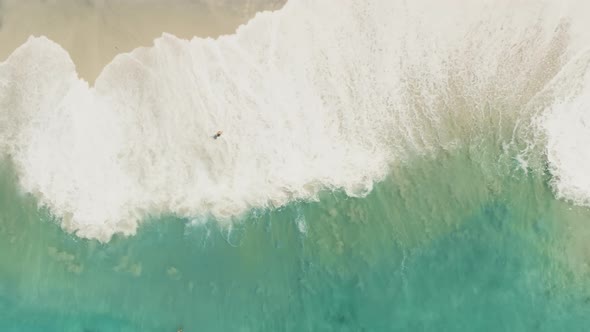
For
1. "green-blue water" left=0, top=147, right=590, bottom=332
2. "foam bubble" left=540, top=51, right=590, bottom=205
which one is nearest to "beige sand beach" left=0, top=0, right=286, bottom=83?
"green-blue water" left=0, top=147, right=590, bottom=332

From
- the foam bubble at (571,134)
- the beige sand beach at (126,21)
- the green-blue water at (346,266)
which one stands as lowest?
the green-blue water at (346,266)

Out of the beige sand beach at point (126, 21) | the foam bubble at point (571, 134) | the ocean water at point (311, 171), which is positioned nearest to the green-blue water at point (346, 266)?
the ocean water at point (311, 171)

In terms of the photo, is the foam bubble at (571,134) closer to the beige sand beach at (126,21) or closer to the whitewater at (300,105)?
the whitewater at (300,105)

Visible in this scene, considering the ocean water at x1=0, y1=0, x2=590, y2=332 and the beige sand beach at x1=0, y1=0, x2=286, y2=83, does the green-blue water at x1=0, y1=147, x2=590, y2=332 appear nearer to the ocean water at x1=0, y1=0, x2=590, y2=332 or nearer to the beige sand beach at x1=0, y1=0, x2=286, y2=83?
the ocean water at x1=0, y1=0, x2=590, y2=332

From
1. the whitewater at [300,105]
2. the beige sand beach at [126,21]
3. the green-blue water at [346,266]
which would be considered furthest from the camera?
the beige sand beach at [126,21]

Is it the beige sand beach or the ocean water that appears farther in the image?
the beige sand beach

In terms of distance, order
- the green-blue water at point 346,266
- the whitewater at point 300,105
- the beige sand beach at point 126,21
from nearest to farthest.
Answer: the green-blue water at point 346,266
the whitewater at point 300,105
the beige sand beach at point 126,21

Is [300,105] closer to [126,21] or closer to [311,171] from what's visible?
[311,171]
